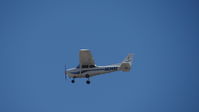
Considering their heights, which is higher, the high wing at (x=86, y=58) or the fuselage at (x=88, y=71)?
the high wing at (x=86, y=58)

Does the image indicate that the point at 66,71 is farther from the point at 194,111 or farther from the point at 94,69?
the point at 194,111

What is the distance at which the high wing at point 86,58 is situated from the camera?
34875 millimetres

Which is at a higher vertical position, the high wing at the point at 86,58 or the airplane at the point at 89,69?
the high wing at the point at 86,58

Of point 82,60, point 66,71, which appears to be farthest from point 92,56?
point 66,71

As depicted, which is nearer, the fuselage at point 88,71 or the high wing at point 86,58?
the high wing at point 86,58

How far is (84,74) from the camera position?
3703cm

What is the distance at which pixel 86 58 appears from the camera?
35812 mm

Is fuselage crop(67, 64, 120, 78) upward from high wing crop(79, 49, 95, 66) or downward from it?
downward

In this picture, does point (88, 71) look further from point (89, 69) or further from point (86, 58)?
point (86, 58)

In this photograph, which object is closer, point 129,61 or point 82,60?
point 82,60

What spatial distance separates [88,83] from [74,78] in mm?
1494

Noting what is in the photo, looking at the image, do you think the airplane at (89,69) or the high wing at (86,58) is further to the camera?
the airplane at (89,69)

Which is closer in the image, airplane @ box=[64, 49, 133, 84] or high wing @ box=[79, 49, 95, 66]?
high wing @ box=[79, 49, 95, 66]

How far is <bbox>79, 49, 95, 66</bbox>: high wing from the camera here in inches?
1373
